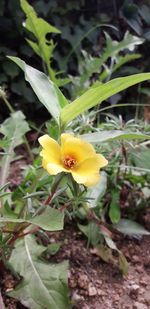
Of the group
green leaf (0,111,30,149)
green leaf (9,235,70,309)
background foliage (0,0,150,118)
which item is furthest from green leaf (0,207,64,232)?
background foliage (0,0,150,118)

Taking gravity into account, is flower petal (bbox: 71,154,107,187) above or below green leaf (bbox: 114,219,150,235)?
above

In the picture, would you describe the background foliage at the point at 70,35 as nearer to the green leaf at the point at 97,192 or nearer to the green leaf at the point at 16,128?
the green leaf at the point at 16,128

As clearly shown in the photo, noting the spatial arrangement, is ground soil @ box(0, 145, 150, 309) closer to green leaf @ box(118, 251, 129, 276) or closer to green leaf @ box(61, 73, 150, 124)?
green leaf @ box(118, 251, 129, 276)

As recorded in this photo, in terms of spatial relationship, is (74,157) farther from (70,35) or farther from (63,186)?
(70,35)

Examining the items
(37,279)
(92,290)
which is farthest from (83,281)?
(37,279)

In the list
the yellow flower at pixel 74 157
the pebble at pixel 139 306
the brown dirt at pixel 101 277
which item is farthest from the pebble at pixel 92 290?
the yellow flower at pixel 74 157
